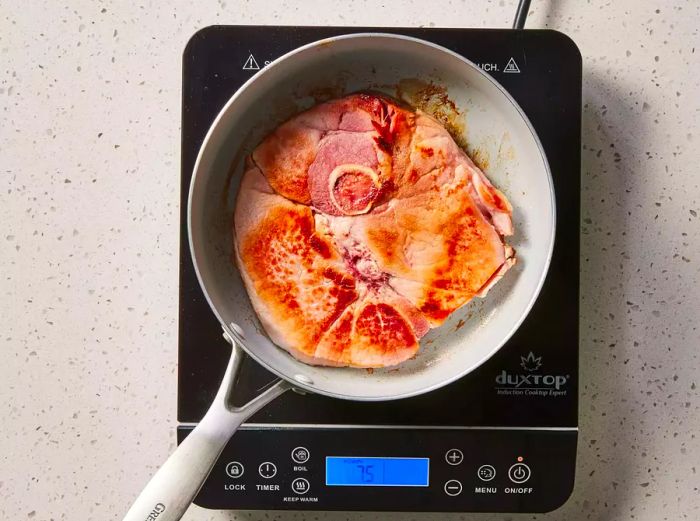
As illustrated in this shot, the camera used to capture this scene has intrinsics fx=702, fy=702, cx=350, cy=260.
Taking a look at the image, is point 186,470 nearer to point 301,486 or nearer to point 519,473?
point 301,486

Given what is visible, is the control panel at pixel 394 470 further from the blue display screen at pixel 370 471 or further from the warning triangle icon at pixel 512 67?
the warning triangle icon at pixel 512 67

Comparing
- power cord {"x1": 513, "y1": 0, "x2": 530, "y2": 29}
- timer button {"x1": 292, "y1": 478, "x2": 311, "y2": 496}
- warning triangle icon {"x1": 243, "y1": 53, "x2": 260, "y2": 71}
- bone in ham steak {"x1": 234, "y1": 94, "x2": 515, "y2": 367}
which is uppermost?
power cord {"x1": 513, "y1": 0, "x2": 530, "y2": 29}

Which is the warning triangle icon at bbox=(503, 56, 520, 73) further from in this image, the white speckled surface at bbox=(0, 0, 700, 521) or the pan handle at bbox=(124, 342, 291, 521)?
the pan handle at bbox=(124, 342, 291, 521)

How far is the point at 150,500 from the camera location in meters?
0.60

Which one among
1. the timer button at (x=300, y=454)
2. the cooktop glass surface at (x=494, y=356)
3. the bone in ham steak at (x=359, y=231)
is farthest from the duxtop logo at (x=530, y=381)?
the timer button at (x=300, y=454)

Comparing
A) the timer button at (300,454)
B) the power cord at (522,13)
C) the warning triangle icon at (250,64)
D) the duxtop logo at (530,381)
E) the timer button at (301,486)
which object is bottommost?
the timer button at (301,486)

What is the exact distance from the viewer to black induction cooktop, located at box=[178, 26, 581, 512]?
77cm

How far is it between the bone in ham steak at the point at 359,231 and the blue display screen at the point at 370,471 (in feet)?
0.40

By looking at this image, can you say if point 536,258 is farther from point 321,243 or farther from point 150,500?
point 150,500

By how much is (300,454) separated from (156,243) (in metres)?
0.30

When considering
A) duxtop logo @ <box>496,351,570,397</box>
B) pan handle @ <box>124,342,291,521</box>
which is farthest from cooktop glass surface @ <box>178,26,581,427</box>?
pan handle @ <box>124,342,291,521</box>

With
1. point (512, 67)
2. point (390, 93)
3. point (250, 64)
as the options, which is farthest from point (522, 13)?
point (250, 64)

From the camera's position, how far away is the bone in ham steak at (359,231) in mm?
728

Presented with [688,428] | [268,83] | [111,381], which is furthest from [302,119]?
[688,428]
